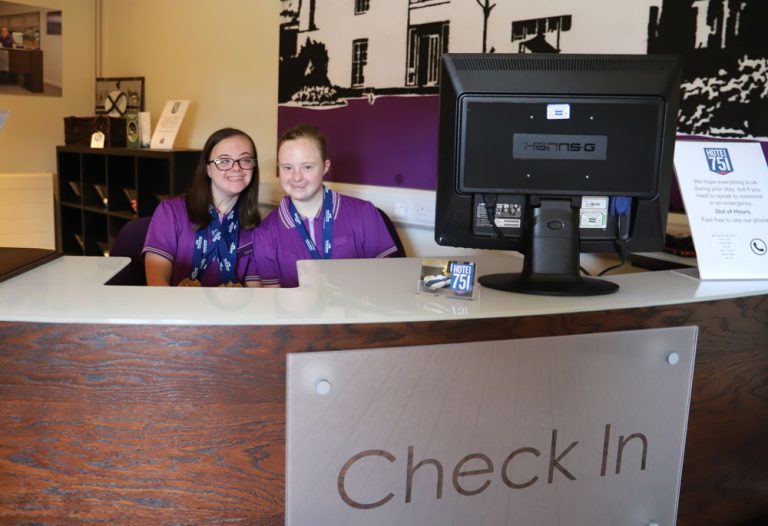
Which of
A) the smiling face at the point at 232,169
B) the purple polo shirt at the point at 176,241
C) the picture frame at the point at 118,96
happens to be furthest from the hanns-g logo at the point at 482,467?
the picture frame at the point at 118,96

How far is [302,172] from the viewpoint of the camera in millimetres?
2732

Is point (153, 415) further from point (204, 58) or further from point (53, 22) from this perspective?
point (53, 22)

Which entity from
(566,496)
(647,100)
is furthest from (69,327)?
(647,100)

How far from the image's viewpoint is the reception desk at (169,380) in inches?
56.6

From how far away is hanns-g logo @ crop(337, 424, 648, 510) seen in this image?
1561 mm

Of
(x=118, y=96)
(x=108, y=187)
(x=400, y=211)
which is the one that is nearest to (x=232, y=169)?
(x=400, y=211)

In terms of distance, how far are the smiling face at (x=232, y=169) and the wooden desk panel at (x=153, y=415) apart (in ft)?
4.64

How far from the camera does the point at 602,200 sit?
1.79 metres

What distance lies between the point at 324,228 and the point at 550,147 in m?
1.23

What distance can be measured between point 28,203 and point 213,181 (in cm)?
290

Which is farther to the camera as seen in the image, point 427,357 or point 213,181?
point 213,181

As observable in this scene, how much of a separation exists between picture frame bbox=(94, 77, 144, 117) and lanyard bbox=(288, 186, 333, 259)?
9.28ft

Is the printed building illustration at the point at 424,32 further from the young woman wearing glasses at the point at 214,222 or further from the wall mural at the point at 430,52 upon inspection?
the young woman wearing glasses at the point at 214,222

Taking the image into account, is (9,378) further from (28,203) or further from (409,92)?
(28,203)
